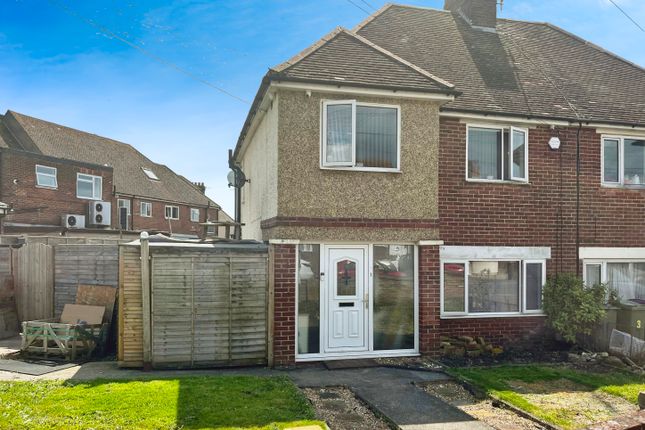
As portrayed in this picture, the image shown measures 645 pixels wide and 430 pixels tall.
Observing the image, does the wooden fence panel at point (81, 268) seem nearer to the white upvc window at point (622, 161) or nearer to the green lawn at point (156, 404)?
the green lawn at point (156, 404)

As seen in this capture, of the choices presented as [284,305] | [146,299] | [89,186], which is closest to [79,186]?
[89,186]

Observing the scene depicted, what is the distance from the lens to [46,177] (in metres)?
22.3

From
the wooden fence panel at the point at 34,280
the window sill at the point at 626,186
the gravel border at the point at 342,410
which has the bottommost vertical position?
the gravel border at the point at 342,410

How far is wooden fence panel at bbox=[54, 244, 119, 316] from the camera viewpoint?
927cm

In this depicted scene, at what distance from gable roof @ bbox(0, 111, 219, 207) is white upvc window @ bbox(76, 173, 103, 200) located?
187cm

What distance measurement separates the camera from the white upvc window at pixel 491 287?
8680 millimetres

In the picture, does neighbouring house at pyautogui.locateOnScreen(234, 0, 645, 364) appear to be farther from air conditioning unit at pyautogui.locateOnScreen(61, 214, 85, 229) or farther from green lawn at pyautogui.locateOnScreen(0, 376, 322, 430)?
air conditioning unit at pyautogui.locateOnScreen(61, 214, 85, 229)

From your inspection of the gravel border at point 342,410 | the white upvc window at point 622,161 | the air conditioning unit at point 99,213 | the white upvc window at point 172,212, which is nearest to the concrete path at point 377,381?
the gravel border at point 342,410

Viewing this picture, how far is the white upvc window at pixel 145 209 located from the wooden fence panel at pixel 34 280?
2027 cm

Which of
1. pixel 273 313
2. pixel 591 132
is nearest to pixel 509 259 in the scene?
pixel 591 132

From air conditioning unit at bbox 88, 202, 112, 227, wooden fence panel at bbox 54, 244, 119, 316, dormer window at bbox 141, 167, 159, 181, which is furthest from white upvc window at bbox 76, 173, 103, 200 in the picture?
wooden fence panel at bbox 54, 244, 119, 316

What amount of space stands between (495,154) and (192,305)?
21.5 ft

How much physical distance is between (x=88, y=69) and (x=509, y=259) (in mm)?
9212

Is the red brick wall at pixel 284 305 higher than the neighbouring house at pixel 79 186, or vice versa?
the neighbouring house at pixel 79 186
